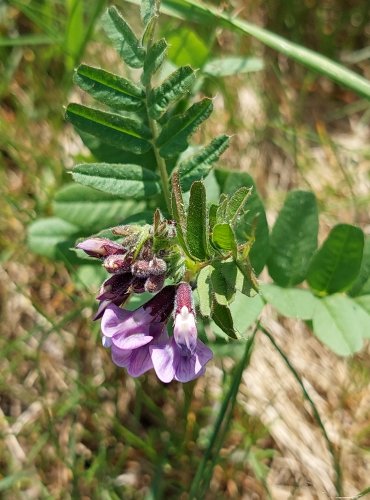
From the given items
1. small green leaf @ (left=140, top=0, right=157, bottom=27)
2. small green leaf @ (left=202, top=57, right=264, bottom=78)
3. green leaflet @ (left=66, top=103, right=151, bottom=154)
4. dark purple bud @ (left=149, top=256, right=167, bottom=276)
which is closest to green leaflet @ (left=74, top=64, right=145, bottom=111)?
green leaflet @ (left=66, top=103, right=151, bottom=154)

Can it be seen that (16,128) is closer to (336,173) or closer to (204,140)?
(204,140)

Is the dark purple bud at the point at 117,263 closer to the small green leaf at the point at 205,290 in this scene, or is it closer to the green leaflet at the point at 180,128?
the small green leaf at the point at 205,290

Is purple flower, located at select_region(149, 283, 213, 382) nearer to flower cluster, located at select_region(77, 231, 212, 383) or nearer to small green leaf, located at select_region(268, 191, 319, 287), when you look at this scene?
flower cluster, located at select_region(77, 231, 212, 383)

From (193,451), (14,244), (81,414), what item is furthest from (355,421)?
(14,244)

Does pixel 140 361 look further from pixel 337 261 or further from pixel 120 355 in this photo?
pixel 337 261

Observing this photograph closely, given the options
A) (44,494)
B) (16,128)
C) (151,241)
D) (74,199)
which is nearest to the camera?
(151,241)

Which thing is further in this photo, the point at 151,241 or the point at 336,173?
the point at 336,173
